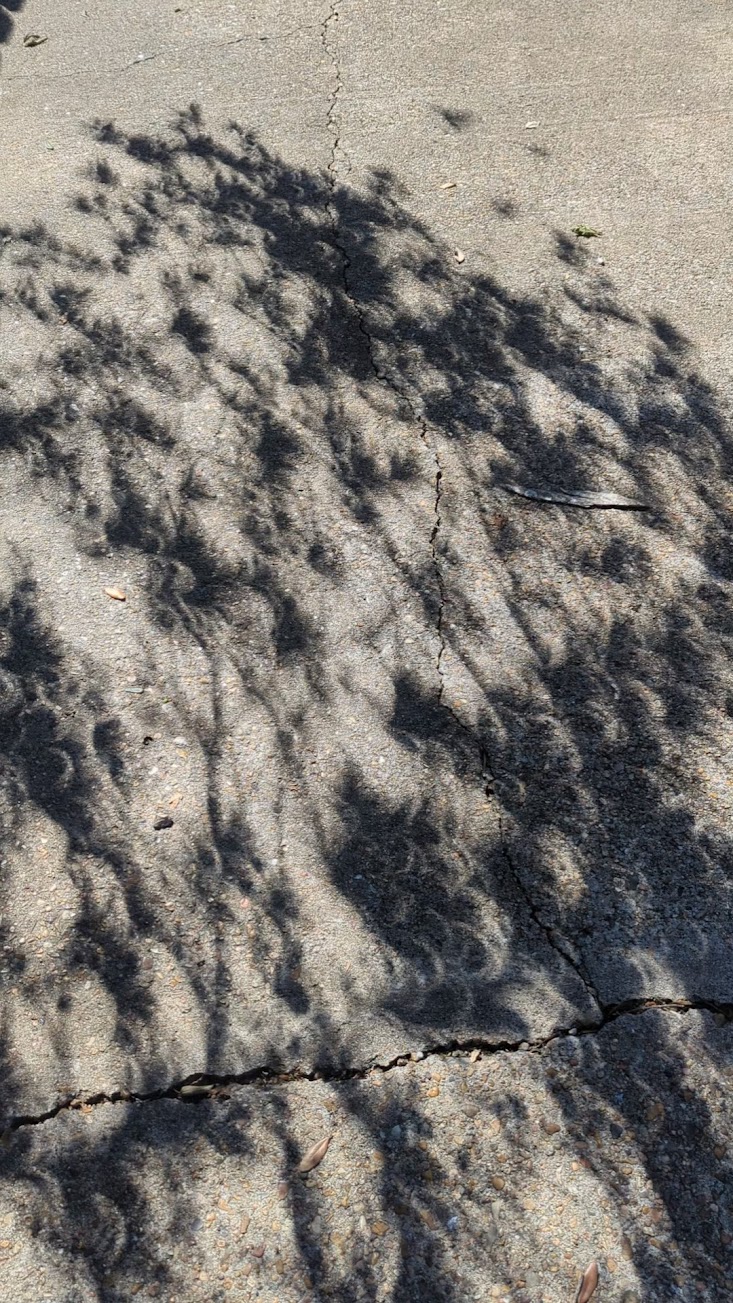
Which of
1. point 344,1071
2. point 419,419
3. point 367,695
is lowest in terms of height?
point 344,1071

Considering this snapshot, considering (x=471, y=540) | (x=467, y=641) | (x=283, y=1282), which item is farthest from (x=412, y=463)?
(x=283, y=1282)

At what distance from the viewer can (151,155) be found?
7.09 metres

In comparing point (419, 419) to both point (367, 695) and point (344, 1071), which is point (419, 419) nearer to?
point (367, 695)

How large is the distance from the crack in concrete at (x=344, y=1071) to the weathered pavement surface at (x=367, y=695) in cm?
1

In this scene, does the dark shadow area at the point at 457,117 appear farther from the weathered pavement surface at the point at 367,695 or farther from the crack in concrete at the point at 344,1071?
the crack in concrete at the point at 344,1071

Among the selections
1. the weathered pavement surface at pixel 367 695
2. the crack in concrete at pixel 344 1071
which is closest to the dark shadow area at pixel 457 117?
the weathered pavement surface at pixel 367 695

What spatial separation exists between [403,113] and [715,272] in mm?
2471

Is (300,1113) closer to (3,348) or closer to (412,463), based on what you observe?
(412,463)

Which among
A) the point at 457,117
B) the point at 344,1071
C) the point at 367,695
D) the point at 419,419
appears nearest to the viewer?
the point at 344,1071

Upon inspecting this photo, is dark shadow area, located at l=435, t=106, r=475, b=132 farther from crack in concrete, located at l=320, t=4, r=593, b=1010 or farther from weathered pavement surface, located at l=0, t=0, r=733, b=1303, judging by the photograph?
crack in concrete, located at l=320, t=4, r=593, b=1010

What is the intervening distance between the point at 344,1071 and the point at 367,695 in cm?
145

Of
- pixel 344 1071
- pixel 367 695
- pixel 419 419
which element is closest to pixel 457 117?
pixel 419 419

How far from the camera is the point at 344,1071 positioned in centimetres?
357

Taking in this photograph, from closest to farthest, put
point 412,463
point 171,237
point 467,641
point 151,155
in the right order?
1. point 467,641
2. point 412,463
3. point 171,237
4. point 151,155
